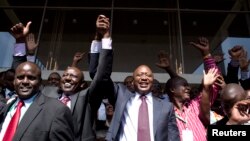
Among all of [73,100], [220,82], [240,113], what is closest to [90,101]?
[73,100]

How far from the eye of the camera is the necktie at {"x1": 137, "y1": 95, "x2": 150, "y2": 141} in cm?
333

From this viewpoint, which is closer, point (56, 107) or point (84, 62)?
point (56, 107)

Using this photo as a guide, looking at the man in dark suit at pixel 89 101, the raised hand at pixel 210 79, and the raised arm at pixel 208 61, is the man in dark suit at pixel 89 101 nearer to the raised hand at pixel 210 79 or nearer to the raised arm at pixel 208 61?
the raised hand at pixel 210 79

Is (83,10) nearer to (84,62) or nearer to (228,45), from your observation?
(84,62)

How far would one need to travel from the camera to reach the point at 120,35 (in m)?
9.88

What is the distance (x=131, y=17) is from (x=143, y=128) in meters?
7.05

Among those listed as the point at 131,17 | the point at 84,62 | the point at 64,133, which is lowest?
the point at 64,133

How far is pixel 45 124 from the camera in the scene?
2.71m

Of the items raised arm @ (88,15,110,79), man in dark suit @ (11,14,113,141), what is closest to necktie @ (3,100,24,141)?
man in dark suit @ (11,14,113,141)

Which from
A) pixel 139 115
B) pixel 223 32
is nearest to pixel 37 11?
pixel 223 32

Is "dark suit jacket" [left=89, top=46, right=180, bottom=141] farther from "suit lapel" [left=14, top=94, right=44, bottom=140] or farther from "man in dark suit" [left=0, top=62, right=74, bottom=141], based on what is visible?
"suit lapel" [left=14, top=94, right=44, bottom=140]

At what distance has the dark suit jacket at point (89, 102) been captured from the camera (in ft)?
11.3

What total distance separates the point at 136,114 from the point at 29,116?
117 centimetres

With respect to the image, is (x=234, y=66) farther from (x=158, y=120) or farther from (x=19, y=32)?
(x=19, y=32)
